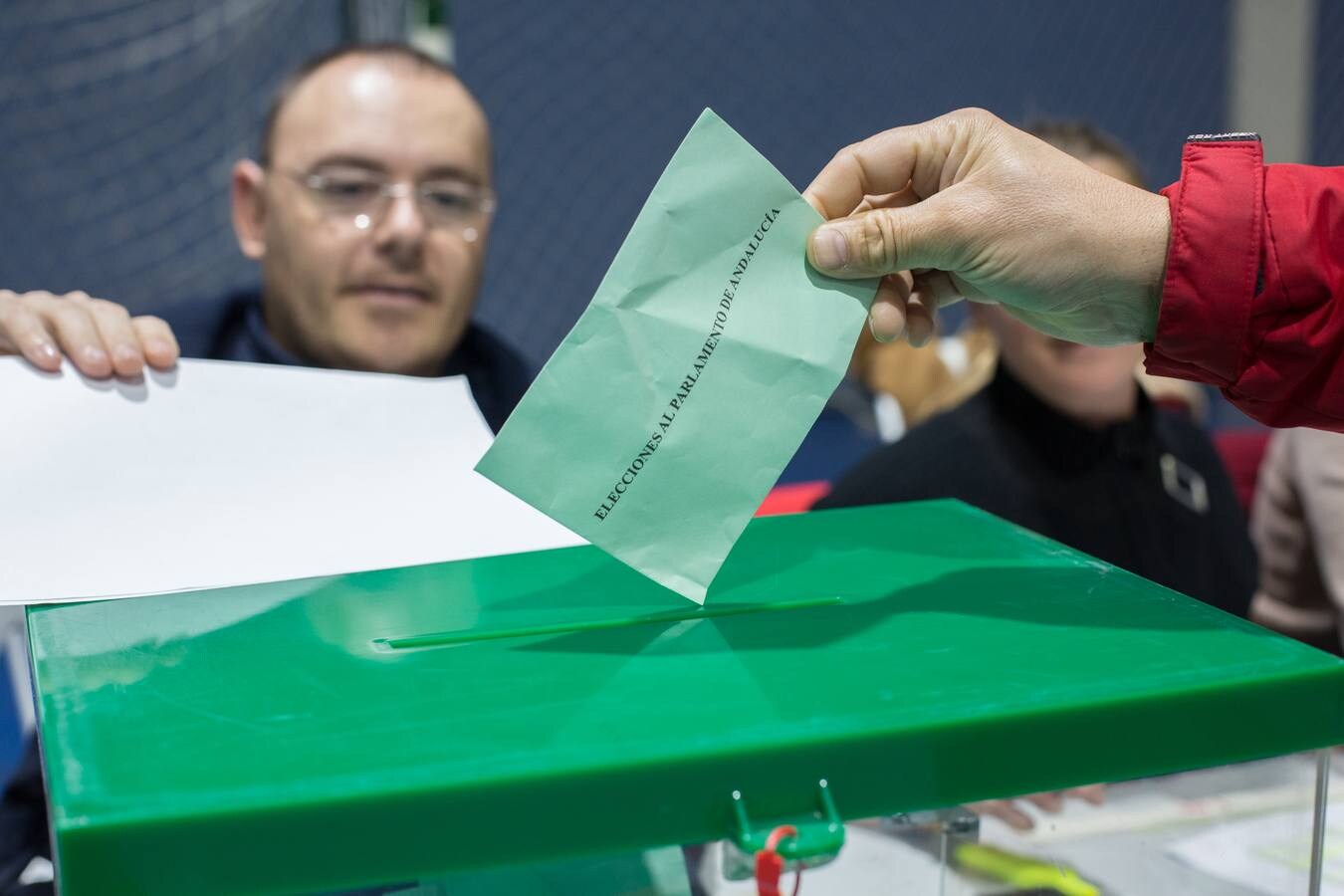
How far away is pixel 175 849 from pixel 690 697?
20 centimetres

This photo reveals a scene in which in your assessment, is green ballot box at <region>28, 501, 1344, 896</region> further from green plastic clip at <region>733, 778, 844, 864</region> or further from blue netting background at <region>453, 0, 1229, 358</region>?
blue netting background at <region>453, 0, 1229, 358</region>

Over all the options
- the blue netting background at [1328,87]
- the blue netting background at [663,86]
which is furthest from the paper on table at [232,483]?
the blue netting background at [1328,87]

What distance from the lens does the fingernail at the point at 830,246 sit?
24.9 inches

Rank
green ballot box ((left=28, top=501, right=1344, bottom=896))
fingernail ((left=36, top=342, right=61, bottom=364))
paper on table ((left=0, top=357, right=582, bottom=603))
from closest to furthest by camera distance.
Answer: green ballot box ((left=28, top=501, right=1344, bottom=896))
paper on table ((left=0, top=357, right=582, bottom=603))
fingernail ((left=36, top=342, right=61, bottom=364))

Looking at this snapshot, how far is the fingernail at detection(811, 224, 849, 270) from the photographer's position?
63cm

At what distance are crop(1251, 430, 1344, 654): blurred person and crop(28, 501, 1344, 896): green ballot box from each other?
75 centimetres

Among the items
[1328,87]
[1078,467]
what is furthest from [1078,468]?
[1328,87]

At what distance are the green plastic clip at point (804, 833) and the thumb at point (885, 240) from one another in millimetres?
278

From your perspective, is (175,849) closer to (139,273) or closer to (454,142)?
(454,142)

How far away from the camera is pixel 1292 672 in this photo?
0.54 m

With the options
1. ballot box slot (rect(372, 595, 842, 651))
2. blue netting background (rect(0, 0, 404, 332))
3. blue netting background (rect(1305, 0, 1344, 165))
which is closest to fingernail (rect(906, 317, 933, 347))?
ballot box slot (rect(372, 595, 842, 651))

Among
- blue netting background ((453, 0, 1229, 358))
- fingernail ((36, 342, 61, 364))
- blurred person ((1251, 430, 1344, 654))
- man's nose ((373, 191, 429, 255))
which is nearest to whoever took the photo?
fingernail ((36, 342, 61, 364))

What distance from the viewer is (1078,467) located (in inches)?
57.7

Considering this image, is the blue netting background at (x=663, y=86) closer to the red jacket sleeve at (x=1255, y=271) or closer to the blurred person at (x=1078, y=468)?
the blurred person at (x=1078, y=468)
